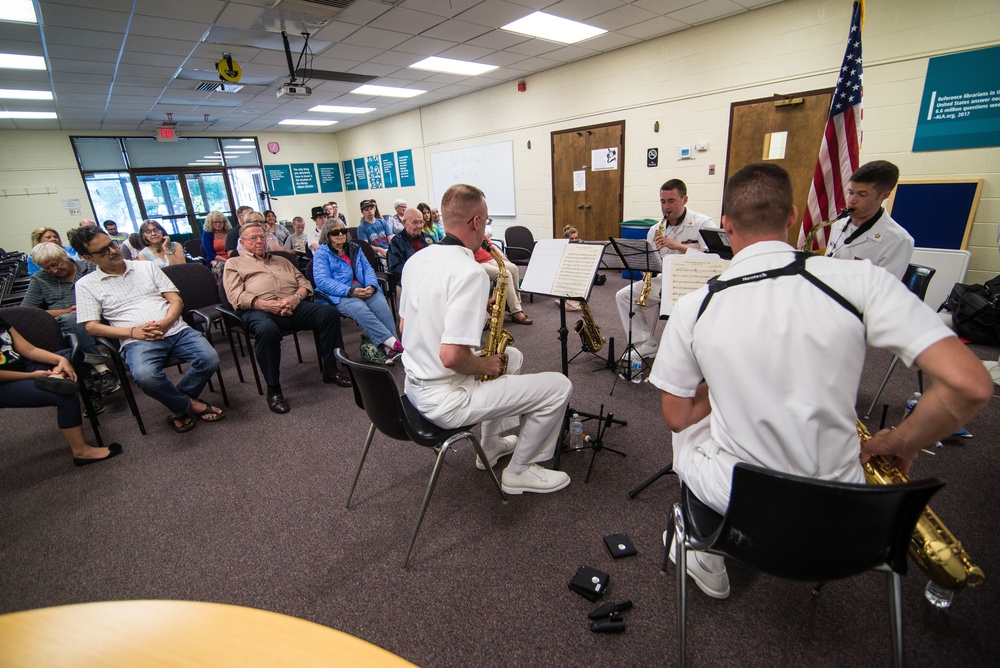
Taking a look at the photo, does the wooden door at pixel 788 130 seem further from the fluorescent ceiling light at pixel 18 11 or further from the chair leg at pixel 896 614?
the fluorescent ceiling light at pixel 18 11

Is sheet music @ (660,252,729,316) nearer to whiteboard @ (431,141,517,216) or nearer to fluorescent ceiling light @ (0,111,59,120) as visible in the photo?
whiteboard @ (431,141,517,216)

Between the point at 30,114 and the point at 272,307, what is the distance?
762 cm

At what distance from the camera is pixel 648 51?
5.60 meters

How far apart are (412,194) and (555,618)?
32.3 ft

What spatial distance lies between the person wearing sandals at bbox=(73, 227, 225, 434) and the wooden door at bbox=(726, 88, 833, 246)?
5.61m

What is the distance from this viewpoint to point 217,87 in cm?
644

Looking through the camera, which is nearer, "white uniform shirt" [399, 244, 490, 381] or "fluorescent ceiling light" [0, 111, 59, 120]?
"white uniform shirt" [399, 244, 490, 381]

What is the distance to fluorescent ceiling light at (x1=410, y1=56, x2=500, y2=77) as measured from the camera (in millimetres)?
6034

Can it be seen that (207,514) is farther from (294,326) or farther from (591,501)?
(591,501)

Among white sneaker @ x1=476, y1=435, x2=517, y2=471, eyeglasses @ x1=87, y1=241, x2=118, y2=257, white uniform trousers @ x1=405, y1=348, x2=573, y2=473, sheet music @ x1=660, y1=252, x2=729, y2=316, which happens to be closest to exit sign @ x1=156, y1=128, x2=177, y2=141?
eyeglasses @ x1=87, y1=241, x2=118, y2=257

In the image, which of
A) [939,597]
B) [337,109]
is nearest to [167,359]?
[939,597]

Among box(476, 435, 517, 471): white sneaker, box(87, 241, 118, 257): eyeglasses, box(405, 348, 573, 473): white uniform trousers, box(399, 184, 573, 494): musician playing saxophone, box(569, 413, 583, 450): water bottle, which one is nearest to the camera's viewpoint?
box(399, 184, 573, 494): musician playing saxophone

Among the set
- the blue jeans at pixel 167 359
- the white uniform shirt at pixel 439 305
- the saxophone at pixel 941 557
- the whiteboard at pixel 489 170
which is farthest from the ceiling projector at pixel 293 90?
the saxophone at pixel 941 557

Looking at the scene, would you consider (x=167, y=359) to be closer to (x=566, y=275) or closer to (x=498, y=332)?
(x=498, y=332)
